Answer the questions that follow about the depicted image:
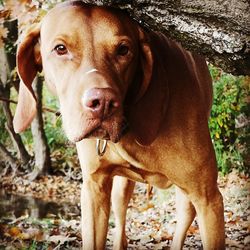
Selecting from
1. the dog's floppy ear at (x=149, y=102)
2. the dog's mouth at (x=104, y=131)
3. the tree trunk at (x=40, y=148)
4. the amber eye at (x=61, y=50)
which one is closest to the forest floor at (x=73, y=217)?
the tree trunk at (x=40, y=148)

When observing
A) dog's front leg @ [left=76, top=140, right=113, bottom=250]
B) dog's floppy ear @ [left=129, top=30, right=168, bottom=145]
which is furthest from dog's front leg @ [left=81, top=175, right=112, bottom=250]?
dog's floppy ear @ [left=129, top=30, right=168, bottom=145]

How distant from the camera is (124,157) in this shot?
0.97 meters

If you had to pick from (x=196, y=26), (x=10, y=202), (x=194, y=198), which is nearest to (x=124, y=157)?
(x=194, y=198)

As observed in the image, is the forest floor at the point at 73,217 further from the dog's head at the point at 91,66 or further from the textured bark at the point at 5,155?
the dog's head at the point at 91,66

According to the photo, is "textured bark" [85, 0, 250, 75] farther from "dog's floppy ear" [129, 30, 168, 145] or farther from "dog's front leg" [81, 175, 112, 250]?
"dog's front leg" [81, 175, 112, 250]

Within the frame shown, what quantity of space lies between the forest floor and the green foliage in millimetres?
33

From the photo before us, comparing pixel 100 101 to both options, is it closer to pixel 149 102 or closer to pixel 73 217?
pixel 149 102

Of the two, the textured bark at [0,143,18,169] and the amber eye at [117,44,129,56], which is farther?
the textured bark at [0,143,18,169]

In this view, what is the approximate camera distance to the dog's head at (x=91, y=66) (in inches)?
31.8

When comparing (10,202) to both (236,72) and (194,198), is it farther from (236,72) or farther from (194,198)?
(236,72)

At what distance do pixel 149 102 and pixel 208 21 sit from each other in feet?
0.60

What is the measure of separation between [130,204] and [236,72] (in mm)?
488

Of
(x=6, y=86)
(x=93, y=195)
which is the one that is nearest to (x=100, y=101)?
(x=93, y=195)

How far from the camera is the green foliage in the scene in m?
1.09
